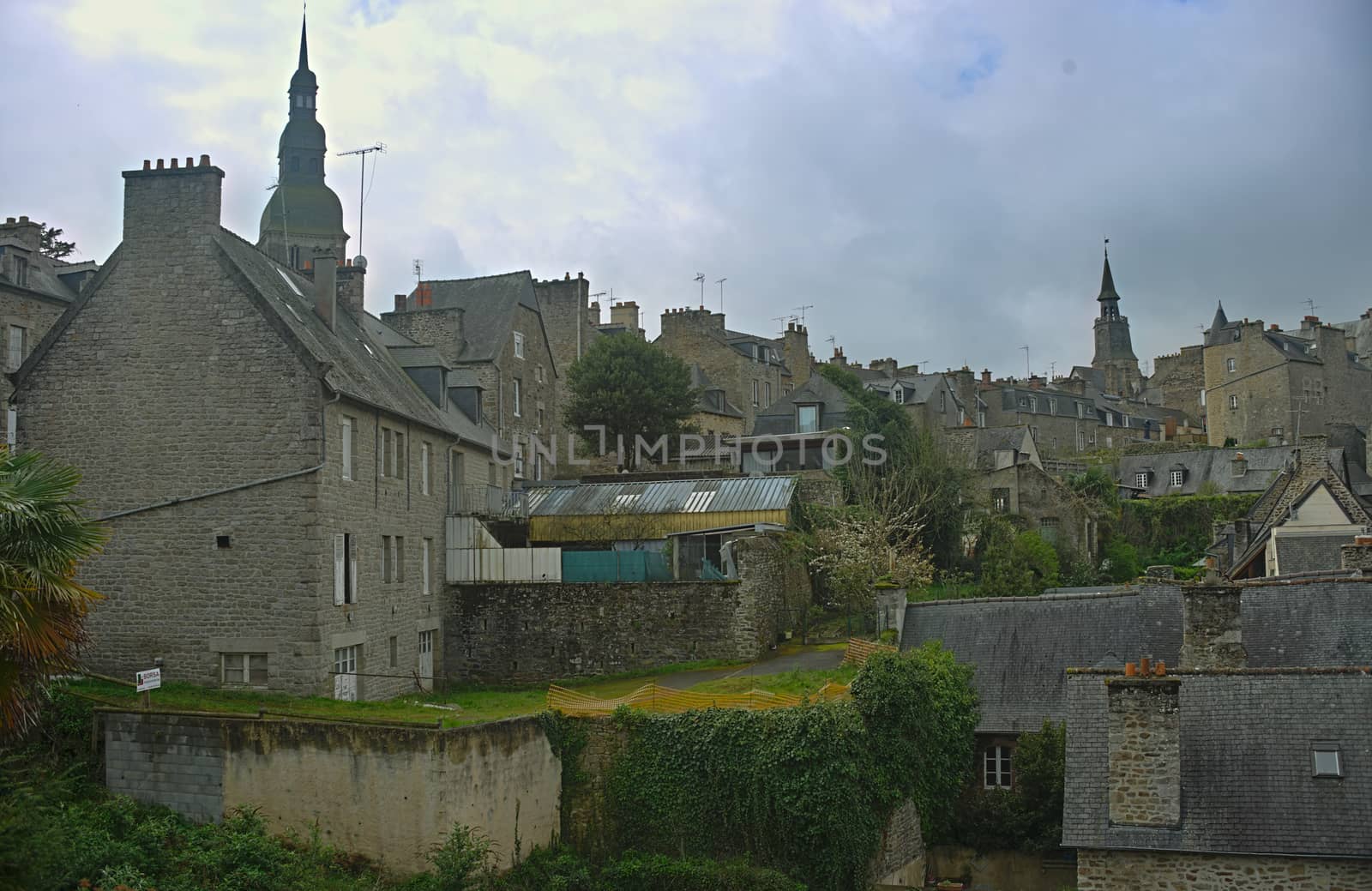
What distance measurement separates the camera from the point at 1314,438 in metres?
36.6

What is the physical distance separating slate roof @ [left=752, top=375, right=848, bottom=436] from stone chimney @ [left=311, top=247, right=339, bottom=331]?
2374 cm

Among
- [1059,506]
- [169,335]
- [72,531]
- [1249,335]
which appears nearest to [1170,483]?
[1059,506]

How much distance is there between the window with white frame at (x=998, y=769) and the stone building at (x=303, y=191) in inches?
1620

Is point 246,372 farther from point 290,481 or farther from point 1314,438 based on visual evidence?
point 1314,438

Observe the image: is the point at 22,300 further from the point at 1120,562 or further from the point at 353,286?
the point at 1120,562

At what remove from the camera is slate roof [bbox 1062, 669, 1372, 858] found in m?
15.6

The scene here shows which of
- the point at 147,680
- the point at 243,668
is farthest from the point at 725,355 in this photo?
the point at 147,680

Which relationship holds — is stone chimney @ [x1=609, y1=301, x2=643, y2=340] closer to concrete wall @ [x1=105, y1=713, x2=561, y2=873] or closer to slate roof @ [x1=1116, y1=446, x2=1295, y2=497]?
slate roof @ [x1=1116, y1=446, x2=1295, y2=497]

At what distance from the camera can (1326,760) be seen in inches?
639

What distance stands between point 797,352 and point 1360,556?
143ft

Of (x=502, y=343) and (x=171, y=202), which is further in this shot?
(x=502, y=343)

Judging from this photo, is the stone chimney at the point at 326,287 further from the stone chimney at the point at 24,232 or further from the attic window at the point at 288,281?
the stone chimney at the point at 24,232

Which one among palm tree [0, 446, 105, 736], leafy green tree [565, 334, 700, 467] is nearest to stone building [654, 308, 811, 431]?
leafy green tree [565, 334, 700, 467]

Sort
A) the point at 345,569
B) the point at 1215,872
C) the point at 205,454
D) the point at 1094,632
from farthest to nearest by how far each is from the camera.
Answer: the point at 345,569 → the point at 1094,632 → the point at 205,454 → the point at 1215,872
